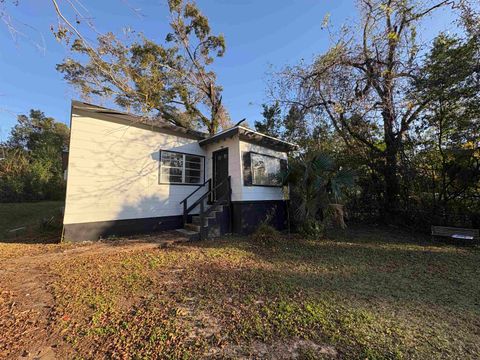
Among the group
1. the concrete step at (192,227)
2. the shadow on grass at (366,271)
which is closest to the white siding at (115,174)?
the concrete step at (192,227)

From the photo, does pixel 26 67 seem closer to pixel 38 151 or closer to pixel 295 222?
pixel 295 222

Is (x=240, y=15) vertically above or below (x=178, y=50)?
below

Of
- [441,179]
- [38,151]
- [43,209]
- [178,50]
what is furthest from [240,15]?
[38,151]

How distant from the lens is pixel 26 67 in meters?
4.04

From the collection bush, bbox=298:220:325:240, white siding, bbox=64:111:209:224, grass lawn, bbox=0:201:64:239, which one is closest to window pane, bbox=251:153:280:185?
bush, bbox=298:220:325:240

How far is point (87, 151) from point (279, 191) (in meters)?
6.63

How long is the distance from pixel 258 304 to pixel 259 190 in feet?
17.1

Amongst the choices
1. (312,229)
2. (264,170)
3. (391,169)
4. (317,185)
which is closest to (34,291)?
(312,229)

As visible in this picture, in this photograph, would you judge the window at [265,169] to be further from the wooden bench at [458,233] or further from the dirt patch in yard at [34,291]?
the wooden bench at [458,233]

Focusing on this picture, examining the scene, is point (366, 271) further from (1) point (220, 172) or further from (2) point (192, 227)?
(1) point (220, 172)

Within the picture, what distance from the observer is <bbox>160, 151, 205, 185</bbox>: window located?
771 centimetres

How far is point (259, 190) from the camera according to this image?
8078mm

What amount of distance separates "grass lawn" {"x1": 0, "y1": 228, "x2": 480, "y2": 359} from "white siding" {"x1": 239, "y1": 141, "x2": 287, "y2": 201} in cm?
251

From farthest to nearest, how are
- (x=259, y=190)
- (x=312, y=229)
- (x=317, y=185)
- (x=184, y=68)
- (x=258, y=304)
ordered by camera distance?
(x=184, y=68) < (x=259, y=190) < (x=312, y=229) < (x=317, y=185) < (x=258, y=304)
